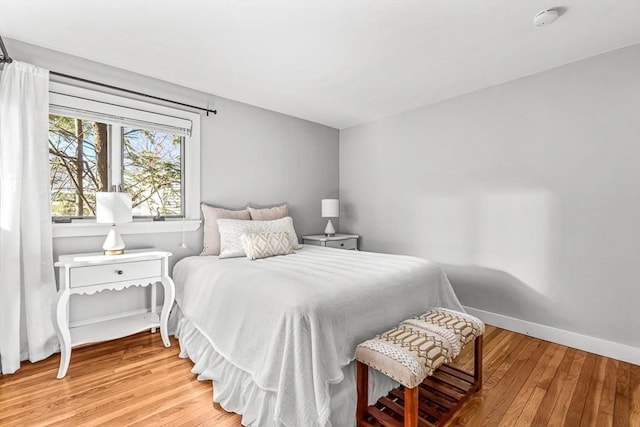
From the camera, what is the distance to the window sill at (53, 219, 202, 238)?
2363 millimetres

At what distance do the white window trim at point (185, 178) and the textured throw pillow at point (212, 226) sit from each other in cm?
11

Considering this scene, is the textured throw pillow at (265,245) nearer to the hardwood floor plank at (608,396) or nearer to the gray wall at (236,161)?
the gray wall at (236,161)

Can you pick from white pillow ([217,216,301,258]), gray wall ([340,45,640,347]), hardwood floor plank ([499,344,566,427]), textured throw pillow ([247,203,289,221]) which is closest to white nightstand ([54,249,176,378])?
white pillow ([217,216,301,258])

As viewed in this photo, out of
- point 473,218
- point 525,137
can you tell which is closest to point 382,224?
point 473,218

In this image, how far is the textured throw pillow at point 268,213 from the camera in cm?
328

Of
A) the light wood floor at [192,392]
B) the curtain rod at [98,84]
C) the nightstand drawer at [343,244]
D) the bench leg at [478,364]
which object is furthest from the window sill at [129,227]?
the bench leg at [478,364]

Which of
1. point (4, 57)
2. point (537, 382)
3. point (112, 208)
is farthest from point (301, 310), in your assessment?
point (4, 57)

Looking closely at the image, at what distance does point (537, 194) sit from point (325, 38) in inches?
90.4

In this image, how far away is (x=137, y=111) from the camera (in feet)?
8.83

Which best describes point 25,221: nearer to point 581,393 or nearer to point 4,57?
point 4,57

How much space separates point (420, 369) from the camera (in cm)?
138

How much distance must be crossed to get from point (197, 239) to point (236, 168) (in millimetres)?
898

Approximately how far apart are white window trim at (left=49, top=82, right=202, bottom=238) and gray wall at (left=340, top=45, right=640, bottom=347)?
2.38 metres

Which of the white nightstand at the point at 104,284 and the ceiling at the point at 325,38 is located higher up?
the ceiling at the point at 325,38
